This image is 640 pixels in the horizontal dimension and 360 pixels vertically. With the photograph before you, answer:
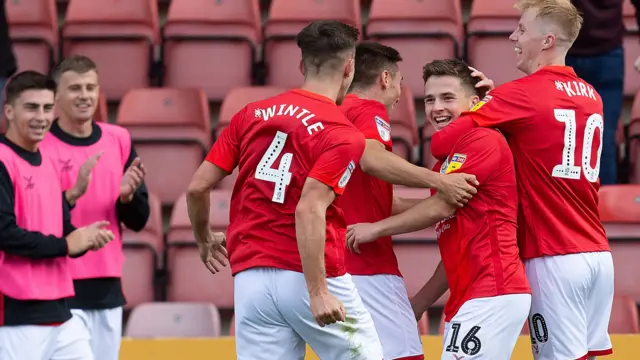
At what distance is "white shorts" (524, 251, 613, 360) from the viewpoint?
178 inches

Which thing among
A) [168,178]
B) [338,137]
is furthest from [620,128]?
[338,137]

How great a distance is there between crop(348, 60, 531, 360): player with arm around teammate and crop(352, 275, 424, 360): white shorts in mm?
415

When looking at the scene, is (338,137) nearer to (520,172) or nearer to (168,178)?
(520,172)

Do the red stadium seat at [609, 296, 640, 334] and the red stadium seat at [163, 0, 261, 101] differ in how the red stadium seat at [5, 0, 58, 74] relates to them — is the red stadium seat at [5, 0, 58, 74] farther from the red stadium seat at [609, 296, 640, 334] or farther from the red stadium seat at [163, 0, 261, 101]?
the red stadium seat at [609, 296, 640, 334]

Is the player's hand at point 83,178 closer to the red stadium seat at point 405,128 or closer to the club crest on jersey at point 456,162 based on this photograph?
the club crest on jersey at point 456,162

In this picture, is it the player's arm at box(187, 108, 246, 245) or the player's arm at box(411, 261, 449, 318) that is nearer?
the player's arm at box(187, 108, 246, 245)

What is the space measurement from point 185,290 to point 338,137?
2990mm

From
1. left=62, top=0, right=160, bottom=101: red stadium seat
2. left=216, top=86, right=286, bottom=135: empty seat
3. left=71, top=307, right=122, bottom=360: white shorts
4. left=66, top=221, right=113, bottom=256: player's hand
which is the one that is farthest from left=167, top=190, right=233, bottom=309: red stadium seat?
left=62, top=0, right=160, bottom=101: red stadium seat

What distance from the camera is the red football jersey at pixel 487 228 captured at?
4.40m

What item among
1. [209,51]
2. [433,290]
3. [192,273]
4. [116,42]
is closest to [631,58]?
[209,51]

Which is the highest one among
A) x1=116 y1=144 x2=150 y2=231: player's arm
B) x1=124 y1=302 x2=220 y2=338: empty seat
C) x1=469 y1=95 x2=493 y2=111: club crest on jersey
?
x1=469 y1=95 x2=493 y2=111: club crest on jersey

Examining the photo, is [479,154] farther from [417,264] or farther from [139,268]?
[139,268]

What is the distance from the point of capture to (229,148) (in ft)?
14.4

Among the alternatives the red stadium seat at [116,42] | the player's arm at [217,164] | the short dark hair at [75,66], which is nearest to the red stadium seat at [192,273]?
the short dark hair at [75,66]
